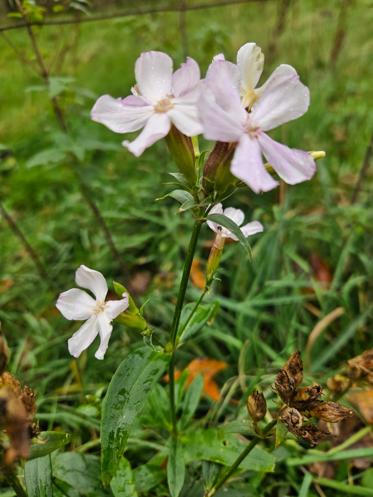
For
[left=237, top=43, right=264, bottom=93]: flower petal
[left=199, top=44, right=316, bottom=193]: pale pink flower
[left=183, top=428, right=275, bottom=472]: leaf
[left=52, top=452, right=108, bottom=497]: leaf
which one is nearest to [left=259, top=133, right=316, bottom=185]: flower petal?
[left=199, top=44, right=316, bottom=193]: pale pink flower

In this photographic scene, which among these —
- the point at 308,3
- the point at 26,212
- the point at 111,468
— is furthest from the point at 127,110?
the point at 308,3

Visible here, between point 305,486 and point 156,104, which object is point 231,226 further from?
point 305,486

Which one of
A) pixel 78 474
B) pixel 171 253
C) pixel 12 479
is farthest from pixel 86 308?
pixel 171 253

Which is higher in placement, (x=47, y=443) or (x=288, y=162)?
(x=288, y=162)

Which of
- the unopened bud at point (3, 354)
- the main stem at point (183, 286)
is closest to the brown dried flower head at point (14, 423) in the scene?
the unopened bud at point (3, 354)

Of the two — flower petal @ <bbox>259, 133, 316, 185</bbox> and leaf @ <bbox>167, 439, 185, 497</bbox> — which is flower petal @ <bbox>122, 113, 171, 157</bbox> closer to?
flower petal @ <bbox>259, 133, 316, 185</bbox>

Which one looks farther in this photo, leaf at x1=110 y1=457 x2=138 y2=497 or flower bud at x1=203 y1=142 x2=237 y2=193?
leaf at x1=110 y1=457 x2=138 y2=497

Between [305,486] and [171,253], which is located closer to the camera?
[305,486]
